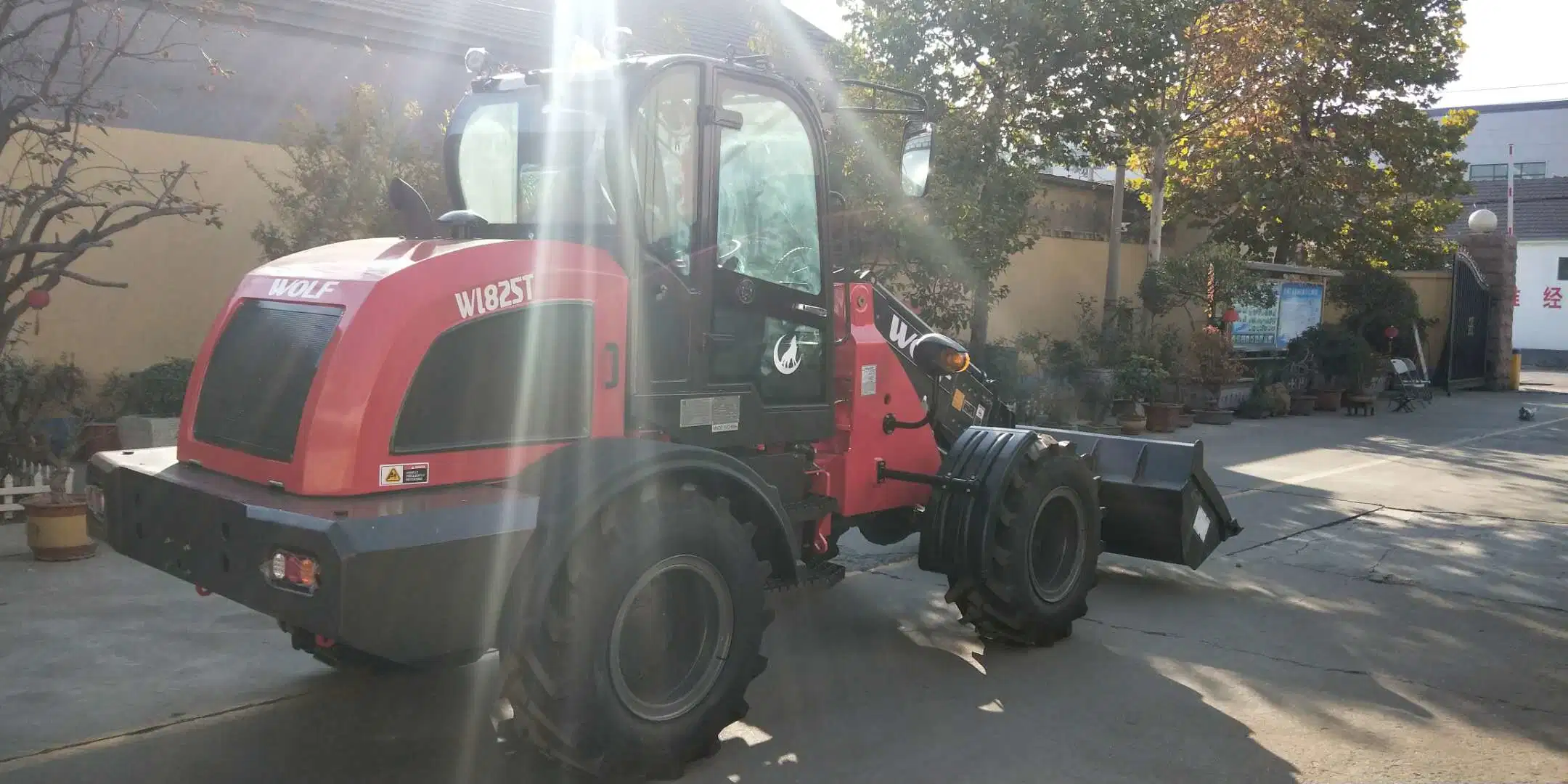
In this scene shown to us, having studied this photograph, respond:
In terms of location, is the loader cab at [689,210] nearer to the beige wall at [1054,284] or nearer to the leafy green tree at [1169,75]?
the leafy green tree at [1169,75]

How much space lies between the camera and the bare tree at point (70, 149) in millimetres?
7543

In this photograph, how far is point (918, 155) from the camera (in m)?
5.38

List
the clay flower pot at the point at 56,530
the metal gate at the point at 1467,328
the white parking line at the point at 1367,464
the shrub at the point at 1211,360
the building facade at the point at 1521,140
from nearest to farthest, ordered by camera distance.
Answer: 1. the clay flower pot at the point at 56,530
2. the white parking line at the point at 1367,464
3. the shrub at the point at 1211,360
4. the metal gate at the point at 1467,328
5. the building facade at the point at 1521,140

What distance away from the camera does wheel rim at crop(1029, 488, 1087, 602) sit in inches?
241

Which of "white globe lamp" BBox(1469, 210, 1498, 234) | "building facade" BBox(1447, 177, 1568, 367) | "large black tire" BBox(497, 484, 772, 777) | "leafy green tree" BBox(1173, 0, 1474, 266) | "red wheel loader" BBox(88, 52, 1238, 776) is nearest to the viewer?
"red wheel loader" BBox(88, 52, 1238, 776)

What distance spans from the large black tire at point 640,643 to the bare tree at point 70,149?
16.8 ft

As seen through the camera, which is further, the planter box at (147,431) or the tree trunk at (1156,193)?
the tree trunk at (1156,193)

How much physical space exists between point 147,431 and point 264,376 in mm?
5474

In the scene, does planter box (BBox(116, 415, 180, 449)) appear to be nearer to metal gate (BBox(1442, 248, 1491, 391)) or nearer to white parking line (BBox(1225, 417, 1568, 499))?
white parking line (BBox(1225, 417, 1568, 499))

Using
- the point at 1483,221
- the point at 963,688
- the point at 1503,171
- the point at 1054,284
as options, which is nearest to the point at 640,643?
the point at 963,688

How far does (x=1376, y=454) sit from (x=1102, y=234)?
27.2 ft

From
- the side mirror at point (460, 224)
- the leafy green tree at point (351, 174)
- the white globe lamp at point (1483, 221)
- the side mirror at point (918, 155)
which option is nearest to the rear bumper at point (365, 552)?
the side mirror at point (460, 224)

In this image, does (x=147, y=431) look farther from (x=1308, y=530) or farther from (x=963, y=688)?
(x=1308, y=530)

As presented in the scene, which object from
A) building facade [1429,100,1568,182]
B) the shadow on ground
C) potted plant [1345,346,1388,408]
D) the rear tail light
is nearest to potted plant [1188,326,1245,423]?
potted plant [1345,346,1388,408]
